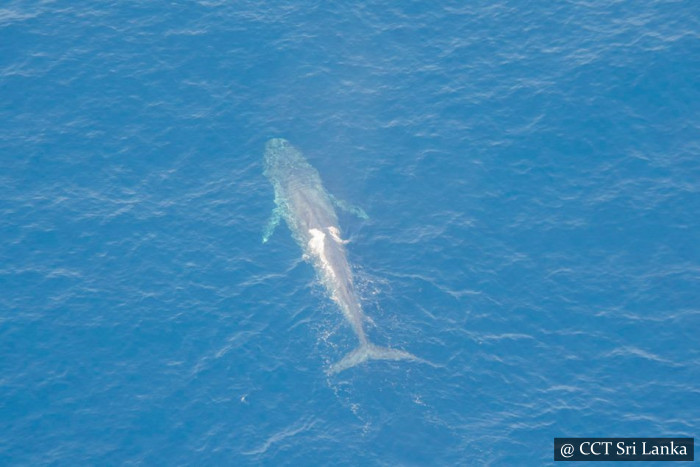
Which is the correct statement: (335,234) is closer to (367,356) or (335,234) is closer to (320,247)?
(320,247)

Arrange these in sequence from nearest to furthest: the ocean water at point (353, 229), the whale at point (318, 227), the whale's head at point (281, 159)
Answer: the ocean water at point (353, 229)
the whale at point (318, 227)
the whale's head at point (281, 159)

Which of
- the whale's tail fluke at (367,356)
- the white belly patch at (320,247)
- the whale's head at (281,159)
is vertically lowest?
the whale's tail fluke at (367,356)

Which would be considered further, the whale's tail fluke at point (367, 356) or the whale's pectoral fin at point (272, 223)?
the whale's pectoral fin at point (272, 223)

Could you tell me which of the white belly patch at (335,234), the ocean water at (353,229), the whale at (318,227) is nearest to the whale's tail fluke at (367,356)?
the whale at (318,227)

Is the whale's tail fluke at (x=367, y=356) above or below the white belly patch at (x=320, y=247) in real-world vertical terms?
below

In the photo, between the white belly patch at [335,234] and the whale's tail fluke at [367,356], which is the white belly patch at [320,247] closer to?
the white belly patch at [335,234]

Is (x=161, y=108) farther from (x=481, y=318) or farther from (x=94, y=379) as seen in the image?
(x=481, y=318)

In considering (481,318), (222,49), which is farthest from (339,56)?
(481,318)

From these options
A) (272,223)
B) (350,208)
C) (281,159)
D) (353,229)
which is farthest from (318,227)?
(281,159)
